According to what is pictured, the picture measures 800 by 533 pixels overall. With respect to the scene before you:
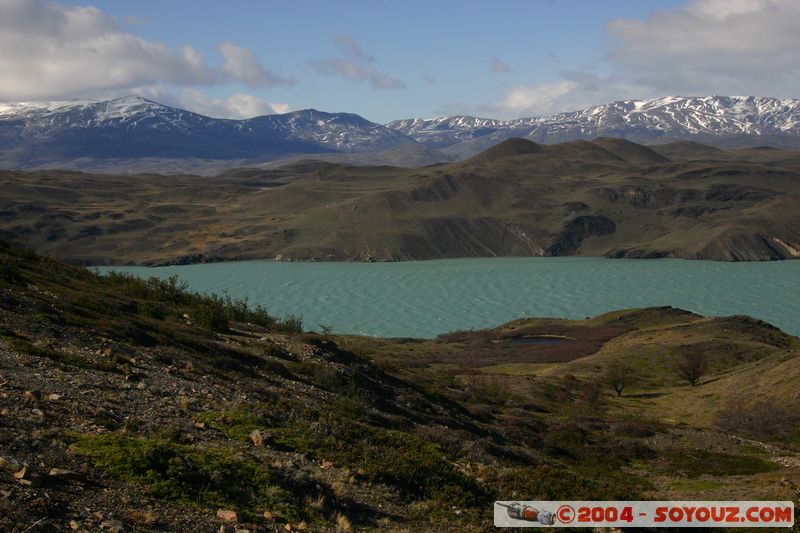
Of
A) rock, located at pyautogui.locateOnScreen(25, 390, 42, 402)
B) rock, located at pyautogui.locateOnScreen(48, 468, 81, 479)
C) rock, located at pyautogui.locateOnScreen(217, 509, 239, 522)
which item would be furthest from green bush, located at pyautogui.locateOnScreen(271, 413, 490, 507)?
rock, located at pyautogui.locateOnScreen(48, 468, 81, 479)

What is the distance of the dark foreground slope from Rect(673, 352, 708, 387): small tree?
1438cm

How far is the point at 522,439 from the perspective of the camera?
1208 inches

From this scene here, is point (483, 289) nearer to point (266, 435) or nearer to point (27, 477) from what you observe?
point (266, 435)

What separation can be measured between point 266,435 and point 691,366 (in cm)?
5463

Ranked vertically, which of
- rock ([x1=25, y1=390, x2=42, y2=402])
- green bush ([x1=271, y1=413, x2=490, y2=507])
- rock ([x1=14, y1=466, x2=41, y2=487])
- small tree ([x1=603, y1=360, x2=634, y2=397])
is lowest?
small tree ([x1=603, y1=360, x2=634, y2=397])

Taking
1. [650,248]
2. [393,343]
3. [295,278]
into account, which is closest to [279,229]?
[295,278]

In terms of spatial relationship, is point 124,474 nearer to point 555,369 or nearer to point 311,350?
point 311,350

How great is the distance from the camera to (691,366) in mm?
63594

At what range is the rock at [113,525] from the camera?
10930 mm

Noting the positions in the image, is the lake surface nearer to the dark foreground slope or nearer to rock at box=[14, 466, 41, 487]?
the dark foreground slope

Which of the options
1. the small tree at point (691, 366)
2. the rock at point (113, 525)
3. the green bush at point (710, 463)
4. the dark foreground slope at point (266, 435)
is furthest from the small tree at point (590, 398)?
the rock at point (113, 525)

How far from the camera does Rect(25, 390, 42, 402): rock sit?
51.4 ft

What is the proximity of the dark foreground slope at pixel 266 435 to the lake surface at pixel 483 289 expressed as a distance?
69.2m

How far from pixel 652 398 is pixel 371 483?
47.9m
